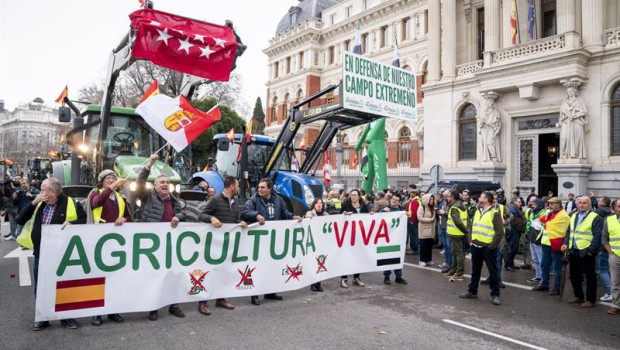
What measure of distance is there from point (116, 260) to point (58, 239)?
728 millimetres

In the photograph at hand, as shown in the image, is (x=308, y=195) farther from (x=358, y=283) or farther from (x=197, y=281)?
(x=197, y=281)

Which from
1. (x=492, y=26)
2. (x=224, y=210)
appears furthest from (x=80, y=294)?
(x=492, y=26)

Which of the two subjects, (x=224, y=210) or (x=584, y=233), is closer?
(x=224, y=210)

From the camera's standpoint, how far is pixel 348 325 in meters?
5.84

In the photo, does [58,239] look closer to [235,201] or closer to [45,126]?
[235,201]

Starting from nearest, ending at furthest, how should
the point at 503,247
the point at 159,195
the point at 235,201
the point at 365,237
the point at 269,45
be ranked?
the point at 159,195
the point at 235,201
the point at 365,237
the point at 503,247
the point at 269,45

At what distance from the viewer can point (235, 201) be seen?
22.6 ft

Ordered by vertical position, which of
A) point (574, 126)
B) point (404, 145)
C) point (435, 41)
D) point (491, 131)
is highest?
point (435, 41)

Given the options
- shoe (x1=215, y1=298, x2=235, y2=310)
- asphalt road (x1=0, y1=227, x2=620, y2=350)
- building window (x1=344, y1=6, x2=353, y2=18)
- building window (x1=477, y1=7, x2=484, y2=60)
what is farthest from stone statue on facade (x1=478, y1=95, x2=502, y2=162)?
building window (x1=344, y1=6, x2=353, y2=18)

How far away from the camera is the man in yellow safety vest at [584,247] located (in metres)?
7.30

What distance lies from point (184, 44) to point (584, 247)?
7813 millimetres

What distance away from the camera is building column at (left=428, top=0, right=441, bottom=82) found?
26.0 meters

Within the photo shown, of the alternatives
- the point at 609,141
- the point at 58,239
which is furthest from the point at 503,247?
the point at 609,141

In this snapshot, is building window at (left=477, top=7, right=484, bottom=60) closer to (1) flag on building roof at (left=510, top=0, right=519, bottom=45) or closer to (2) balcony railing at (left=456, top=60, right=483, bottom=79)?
(2) balcony railing at (left=456, top=60, right=483, bottom=79)
